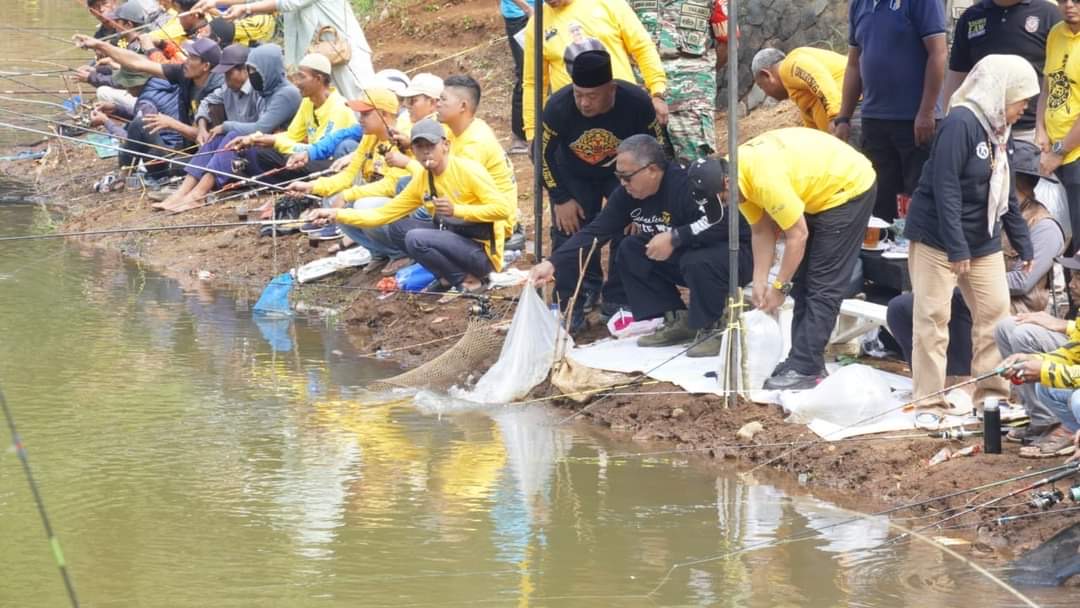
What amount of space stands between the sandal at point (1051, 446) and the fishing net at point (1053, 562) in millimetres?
649

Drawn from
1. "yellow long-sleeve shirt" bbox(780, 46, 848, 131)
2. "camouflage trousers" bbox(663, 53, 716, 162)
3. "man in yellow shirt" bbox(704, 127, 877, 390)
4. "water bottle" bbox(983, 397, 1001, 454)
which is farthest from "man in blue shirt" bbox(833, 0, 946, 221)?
"water bottle" bbox(983, 397, 1001, 454)

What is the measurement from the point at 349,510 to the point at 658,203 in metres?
2.49

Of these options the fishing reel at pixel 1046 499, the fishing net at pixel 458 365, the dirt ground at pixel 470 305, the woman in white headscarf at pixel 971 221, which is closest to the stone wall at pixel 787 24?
the dirt ground at pixel 470 305

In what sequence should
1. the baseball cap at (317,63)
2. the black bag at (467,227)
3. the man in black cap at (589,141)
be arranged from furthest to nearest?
the baseball cap at (317,63), the black bag at (467,227), the man in black cap at (589,141)

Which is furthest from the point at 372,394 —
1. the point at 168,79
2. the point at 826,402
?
the point at 168,79

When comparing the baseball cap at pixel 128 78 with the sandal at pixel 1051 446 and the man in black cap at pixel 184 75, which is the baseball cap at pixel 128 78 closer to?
the man in black cap at pixel 184 75

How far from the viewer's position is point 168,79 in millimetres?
13773

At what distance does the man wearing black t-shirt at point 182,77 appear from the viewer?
13.2 meters

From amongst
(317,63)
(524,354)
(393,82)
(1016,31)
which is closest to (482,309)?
(524,354)

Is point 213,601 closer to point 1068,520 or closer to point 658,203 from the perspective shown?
point 1068,520

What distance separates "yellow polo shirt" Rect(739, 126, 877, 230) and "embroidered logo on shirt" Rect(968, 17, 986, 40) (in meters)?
0.93

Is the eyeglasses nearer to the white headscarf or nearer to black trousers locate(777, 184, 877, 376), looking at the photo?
black trousers locate(777, 184, 877, 376)

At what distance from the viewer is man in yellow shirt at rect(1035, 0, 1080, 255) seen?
22.5ft

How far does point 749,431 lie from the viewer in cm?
685
